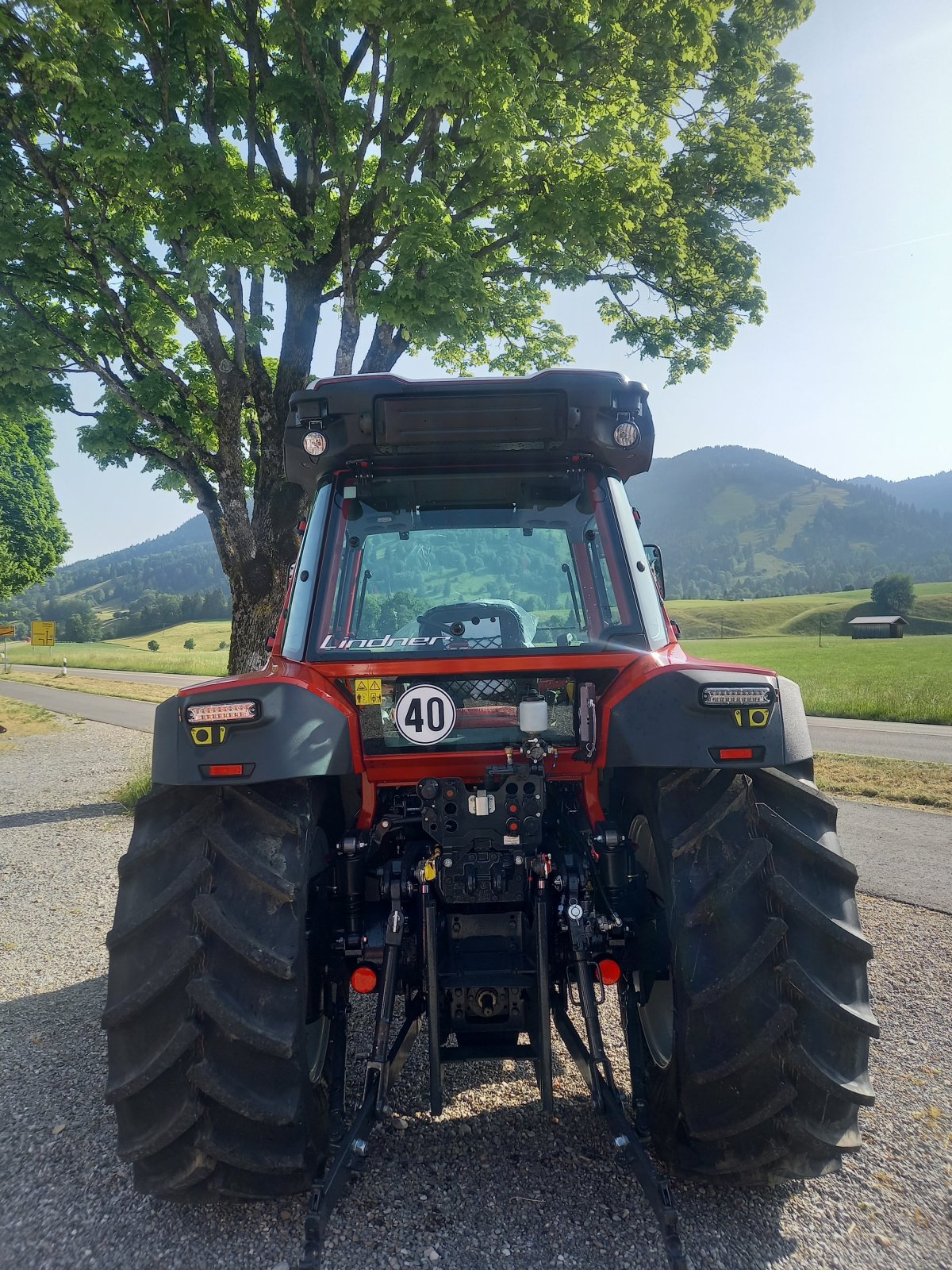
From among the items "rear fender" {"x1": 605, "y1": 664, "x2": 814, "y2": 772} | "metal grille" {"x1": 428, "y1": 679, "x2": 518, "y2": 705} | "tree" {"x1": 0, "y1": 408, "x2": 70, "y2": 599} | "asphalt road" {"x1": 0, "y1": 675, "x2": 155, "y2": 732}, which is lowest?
"asphalt road" {"x1": 0, "y1": 675, "x2": 155, "y2": 732}

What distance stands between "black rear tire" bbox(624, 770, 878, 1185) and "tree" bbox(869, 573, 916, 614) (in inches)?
4120

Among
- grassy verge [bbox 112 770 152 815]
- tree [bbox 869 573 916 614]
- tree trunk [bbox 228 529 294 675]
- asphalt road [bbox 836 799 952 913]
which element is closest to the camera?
asphalt road [bbox 836 799 952 913]

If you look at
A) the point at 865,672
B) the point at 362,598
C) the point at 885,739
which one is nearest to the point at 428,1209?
the point at 362,598

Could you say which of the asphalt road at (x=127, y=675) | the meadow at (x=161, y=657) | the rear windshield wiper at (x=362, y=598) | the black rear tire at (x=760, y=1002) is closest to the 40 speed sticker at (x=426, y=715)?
the rear windshield wiper at (x=362, y=598)

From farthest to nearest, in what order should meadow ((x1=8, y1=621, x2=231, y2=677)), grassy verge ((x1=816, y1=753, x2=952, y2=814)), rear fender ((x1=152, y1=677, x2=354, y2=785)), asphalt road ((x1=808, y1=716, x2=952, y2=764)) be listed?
meadow ((x1=8, y1=621, x2=231, y2=677)) < asphalt road ((x1=808, y1=716, x2=952, y2=764)) < grassy verge ((x1=816, y1=753, x2=952, y2=814)) < rear fender ((x1=152, y1=677, x2=354, y2=785))

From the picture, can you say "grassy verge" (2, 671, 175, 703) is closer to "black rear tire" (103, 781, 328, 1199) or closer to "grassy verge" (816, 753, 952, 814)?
"grassy verge" (816, 753, 952, 814)

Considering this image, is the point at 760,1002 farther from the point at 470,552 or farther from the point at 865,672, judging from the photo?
the point at 865,672

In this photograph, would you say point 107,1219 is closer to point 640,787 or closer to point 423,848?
point 423,848

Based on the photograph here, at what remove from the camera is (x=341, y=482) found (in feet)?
10.0

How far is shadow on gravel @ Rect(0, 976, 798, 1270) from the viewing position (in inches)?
90.2

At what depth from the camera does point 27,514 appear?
2511 centimetres

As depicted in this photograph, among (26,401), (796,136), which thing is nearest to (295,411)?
(26,401)

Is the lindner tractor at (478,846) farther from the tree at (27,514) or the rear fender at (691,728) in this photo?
the tree at (27,514)

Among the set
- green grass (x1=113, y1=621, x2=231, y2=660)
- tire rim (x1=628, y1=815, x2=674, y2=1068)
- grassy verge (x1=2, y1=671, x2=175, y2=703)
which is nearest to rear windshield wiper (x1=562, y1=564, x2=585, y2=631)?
tire rim (x1=628, y1=815, x2=674, y2=1068)
